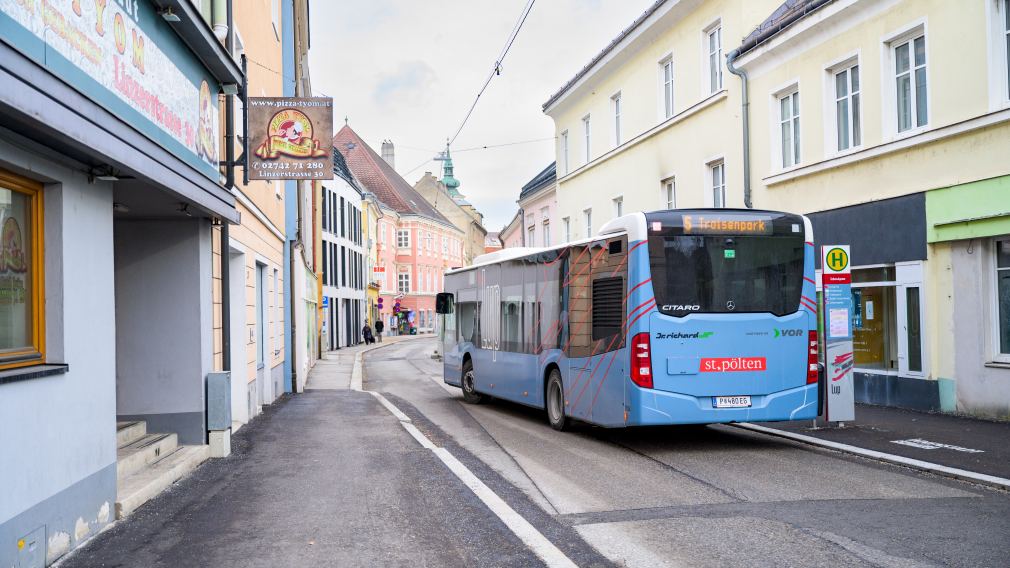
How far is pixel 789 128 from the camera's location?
18719 millimetres

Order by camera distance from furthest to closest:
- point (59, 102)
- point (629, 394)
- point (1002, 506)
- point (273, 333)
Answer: point (273, 333)
point (629, 394)
point (1002, 506)
point (59, 102)

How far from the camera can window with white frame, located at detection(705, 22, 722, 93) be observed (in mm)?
21531

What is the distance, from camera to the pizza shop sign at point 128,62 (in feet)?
18.2

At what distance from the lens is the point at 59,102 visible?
557 centimetres

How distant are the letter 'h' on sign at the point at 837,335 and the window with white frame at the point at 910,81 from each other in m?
3.81

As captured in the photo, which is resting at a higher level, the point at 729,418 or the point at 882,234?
the point at 882,234

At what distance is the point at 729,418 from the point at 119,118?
7382 mm

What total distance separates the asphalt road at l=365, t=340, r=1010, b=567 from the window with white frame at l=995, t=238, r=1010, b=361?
412 centimetres

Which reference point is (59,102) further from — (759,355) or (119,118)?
(759,355)

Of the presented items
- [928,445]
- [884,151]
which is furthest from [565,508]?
[884,151]

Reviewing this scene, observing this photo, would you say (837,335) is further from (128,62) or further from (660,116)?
(660,116)

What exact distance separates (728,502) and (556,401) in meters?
5.98

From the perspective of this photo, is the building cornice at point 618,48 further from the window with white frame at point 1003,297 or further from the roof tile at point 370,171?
the roof tile at point 370,171

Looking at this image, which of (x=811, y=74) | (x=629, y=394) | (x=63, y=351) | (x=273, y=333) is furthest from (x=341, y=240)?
(x=63, y=351)
